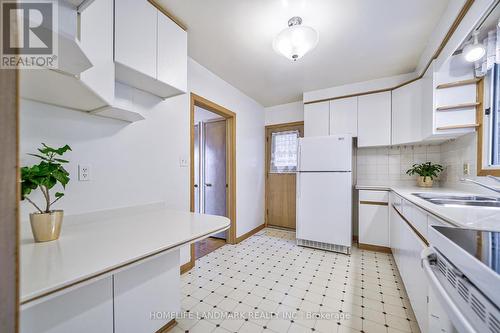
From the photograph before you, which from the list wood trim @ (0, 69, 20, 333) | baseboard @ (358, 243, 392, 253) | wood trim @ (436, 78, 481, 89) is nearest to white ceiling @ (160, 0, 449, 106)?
wood trim @ (436, 78, 481, 89)

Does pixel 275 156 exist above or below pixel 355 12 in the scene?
below

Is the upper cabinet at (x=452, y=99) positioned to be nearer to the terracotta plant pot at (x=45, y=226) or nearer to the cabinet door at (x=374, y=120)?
the cabinet door at (x=374, y=120)

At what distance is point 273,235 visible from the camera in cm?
351

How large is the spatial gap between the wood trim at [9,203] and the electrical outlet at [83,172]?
966 millimetres

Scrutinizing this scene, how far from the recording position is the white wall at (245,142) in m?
2.64

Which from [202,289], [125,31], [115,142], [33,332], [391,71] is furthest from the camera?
[391,71]

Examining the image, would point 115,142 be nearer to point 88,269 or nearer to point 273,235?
point 88,269

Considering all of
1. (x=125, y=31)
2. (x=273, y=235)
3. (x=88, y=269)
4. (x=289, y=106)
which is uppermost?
(x=289, y=106)

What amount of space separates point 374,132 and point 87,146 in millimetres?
3209

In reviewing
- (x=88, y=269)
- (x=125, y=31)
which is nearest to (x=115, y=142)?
(x=125, y=31)

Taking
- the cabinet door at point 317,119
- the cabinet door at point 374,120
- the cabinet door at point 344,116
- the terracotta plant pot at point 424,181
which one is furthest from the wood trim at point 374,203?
the cabinet door at point 317,119

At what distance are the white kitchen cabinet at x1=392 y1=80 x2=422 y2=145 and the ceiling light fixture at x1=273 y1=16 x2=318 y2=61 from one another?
1727 millimetres

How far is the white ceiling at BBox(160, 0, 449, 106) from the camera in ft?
5.22

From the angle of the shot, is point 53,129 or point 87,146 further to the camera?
point 87,146
